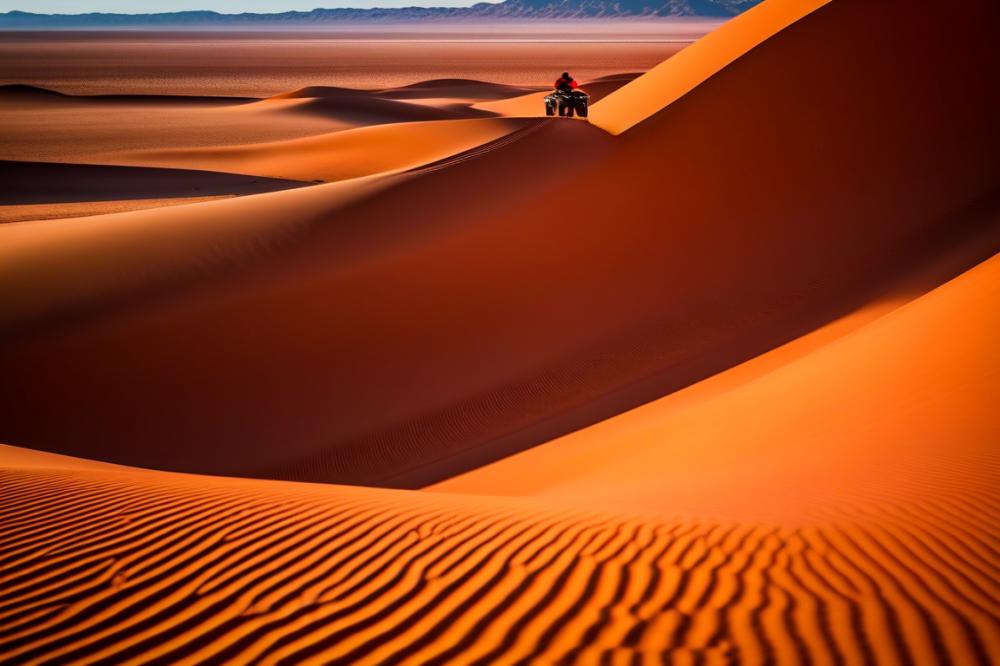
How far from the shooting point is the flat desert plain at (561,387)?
11.8 ft

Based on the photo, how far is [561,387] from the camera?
36.7 ft

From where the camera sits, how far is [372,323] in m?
12.4

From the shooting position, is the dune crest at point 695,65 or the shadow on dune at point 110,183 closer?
the dune crest at point 695,65

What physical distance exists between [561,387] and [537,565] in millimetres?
7195

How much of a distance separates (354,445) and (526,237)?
640cm

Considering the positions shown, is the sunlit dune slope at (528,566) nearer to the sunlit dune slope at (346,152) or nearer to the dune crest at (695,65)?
the dune crest at (695,65)

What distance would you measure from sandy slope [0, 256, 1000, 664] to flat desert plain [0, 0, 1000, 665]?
0.03 metres

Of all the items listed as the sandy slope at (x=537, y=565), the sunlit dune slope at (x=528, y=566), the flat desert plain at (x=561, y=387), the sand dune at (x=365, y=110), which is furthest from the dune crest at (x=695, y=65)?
the sand dune at (x=365, y=110)

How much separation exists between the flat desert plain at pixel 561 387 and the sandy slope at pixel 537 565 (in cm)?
3

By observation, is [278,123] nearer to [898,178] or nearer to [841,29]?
[841,29]

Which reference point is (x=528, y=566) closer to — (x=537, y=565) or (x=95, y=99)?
(x=537, y=565)

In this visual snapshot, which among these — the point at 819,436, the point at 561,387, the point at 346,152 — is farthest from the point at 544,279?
the point at 346,152

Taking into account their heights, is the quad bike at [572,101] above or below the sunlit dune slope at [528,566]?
above

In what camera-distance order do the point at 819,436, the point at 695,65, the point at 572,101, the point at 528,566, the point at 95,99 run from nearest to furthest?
1. the point at 528,566
2. the point at 819,436
3. the point at 572,101
4. the point at 695,65
5. the point at 95,99
